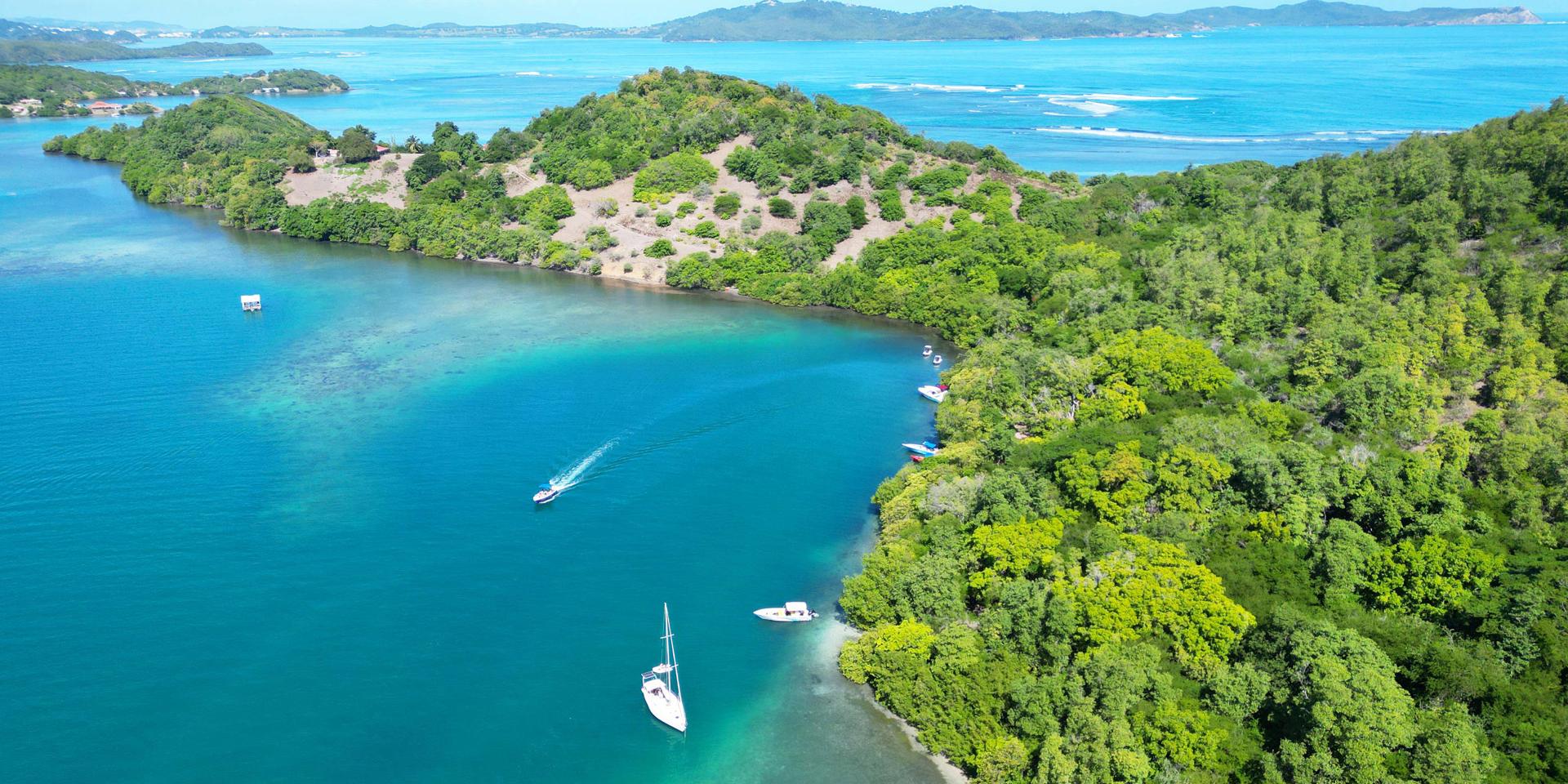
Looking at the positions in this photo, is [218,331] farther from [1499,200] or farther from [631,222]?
[1499,200]

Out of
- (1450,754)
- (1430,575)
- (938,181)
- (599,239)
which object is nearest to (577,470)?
(1430,575)

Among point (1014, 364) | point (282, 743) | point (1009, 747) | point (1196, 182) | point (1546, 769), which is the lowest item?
point (282, 743)

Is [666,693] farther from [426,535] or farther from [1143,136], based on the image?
[1143,136]

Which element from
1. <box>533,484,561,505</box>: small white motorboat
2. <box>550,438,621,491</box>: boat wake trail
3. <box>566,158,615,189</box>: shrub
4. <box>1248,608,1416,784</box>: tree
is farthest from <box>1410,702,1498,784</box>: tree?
<box>566,158,615,189</box>: shrub

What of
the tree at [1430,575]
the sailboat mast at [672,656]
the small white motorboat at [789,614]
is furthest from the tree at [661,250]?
the tree at [1430,575]

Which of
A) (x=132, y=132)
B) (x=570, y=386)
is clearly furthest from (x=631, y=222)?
(x=132, y=132)

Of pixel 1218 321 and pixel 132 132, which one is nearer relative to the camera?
pixel 1218 321
